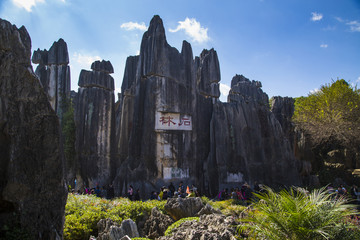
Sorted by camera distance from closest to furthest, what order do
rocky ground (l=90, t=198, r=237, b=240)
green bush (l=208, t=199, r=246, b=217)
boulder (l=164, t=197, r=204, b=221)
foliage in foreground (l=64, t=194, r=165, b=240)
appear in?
rocky ground (l=90, t=198, r=237, b=240) < foliage in foreground (l=64, t=194, r=165, b=240) < boulder (l=164, t=197, r=204, b=221) < green bush (l=208, t=199, r=246, b=217)

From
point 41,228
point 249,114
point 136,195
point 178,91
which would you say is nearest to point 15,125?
point 41,228

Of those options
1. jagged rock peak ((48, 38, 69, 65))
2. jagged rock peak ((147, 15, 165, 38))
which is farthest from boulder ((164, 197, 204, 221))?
jagged rock peak ((48, 38, 69, 65))

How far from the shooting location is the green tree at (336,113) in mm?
18375

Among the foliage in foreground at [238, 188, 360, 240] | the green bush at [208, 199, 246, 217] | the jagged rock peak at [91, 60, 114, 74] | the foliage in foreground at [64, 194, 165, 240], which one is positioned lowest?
the green bush at [208, 199, 246, 217]

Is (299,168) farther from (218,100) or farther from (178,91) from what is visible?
(178,91)

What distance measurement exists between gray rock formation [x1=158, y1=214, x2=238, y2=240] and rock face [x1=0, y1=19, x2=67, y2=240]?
7.06 feet

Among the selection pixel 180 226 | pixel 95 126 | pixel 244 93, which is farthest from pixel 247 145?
pixel 180 226

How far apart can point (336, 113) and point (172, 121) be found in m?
10.8

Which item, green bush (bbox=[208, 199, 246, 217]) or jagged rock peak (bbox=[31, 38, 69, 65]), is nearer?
green bush (bbox=[208, 199, 246, 217])

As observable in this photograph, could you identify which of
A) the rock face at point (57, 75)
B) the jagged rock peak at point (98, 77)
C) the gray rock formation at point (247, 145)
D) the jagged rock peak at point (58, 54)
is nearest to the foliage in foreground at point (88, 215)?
the gray rock formation at point (247, 145)

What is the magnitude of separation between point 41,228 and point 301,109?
20.7m

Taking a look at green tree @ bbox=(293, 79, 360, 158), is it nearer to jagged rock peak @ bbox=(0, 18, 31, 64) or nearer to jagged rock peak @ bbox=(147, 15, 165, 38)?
jagged rock peak @ bbox=(147, 15, 165, 38)

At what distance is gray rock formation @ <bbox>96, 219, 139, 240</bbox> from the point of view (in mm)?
5863

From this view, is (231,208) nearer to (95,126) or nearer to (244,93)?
(95,126)
